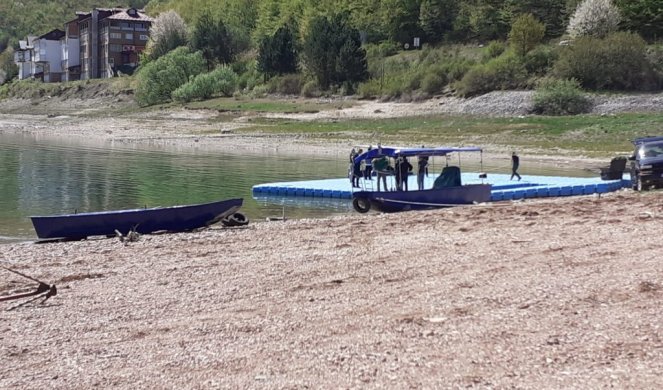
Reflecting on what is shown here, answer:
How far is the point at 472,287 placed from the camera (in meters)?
12.0

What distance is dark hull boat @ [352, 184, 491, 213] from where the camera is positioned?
26.5m

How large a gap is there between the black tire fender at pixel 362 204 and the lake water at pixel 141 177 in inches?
38.3

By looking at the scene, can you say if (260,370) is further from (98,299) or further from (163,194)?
(163,194)

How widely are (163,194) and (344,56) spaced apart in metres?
54.5

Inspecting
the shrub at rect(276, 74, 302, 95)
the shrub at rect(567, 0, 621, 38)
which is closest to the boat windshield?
the shrub at rect(567, 0, 621, 38)

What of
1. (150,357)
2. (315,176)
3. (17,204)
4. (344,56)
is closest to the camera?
(150,357)

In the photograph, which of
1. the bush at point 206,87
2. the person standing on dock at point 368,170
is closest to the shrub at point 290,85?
the bush at point 206,87

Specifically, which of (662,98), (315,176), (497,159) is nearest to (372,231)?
(315,176)

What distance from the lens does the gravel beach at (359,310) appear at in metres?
8.64

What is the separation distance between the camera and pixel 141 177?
126 feet

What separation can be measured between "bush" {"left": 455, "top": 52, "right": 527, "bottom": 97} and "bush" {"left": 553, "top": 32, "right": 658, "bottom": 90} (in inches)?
124

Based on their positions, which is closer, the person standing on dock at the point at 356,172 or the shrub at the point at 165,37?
the person standing on dock at the point at 356,172

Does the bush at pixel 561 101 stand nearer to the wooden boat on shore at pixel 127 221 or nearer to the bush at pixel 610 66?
the bush at pixel 610 66

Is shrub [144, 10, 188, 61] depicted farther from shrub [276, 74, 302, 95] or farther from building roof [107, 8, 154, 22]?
shrub [276, 74, 302, 95]
